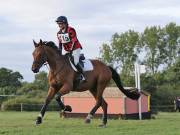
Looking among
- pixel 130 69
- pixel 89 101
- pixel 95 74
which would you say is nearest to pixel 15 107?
pixel 89 101

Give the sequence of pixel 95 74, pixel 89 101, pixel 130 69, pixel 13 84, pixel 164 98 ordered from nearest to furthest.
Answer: pixel 95 74, pixel 89 101, pixel 164 98, pixel 130 69, pixel 13 84

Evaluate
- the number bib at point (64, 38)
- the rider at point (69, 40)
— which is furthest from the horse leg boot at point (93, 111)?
the number bib at point (64, 38)

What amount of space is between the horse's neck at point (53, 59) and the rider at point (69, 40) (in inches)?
19.8

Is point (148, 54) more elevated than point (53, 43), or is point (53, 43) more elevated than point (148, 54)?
point (148, 54)

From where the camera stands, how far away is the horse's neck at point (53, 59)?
13.5 metres

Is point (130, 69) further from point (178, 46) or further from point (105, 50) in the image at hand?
point (178, 46)

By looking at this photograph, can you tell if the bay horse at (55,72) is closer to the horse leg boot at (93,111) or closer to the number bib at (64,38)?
the number bib at (64,38)

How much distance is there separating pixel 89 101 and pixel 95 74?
12.8 m

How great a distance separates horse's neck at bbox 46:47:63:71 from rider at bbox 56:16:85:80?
50 centimetres

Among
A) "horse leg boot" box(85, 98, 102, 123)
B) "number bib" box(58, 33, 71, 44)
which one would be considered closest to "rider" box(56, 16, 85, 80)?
"number bib" box(58, 33, 71, 44)

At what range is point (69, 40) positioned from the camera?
45.9ft

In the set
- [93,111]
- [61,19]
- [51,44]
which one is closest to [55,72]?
[51,44]

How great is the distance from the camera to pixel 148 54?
87.1 meters

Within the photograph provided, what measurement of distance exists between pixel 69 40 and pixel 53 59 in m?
0.78
